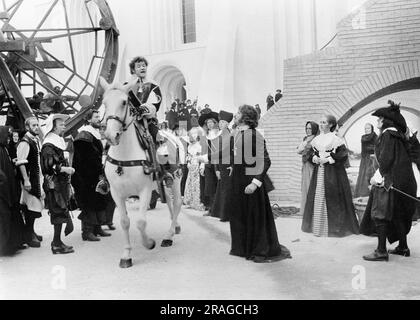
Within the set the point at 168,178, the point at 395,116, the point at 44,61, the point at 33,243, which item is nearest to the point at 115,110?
the point at 168,178

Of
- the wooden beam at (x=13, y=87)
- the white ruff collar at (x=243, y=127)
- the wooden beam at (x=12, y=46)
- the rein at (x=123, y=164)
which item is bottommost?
the rein at (x=123, y=164)

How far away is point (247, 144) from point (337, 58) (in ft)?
13.4

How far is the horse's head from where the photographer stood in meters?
4.40

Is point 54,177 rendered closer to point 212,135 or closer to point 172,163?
point 172,163

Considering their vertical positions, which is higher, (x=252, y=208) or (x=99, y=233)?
(x=252, y=208)

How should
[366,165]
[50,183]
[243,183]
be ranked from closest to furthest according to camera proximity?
[243,183] → [50,183] → [366,165]

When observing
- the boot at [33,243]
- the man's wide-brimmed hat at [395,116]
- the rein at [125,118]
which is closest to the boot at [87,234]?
the boot at [33,243]

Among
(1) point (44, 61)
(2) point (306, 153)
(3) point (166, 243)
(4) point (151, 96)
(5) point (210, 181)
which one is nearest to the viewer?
(4) point (151, 96)

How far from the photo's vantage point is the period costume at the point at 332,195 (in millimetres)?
6105

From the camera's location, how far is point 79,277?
14.7 ft

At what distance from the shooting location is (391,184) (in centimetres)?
469

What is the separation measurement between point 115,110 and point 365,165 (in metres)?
5.66

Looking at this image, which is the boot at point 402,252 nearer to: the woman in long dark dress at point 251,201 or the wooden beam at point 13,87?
the woman in long dark dress at point 251,201
